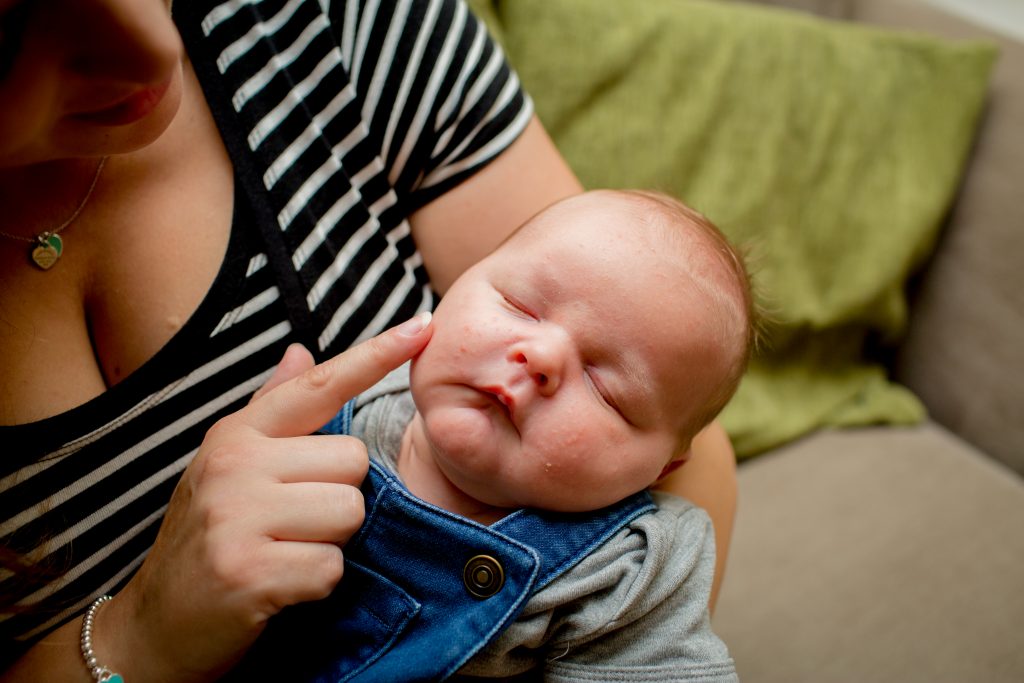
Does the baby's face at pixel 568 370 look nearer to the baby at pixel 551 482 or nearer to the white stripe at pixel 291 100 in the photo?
the baby at pixel 551 482

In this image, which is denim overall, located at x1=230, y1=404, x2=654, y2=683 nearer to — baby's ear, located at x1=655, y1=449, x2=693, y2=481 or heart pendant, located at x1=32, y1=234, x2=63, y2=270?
baby's ear, located at x1=655, y1=449, x2=693, y2=481

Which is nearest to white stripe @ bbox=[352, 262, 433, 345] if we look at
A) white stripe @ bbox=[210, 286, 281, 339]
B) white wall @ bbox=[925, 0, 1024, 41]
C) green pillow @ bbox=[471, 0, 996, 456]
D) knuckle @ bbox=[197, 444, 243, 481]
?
white stripe @ bbox=[210, 286, 281, 339]

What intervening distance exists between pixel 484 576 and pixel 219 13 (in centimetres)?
61

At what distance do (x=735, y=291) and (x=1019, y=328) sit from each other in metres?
0.93

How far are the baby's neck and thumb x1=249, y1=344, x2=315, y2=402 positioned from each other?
0.43 feet

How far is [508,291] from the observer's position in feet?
2.78

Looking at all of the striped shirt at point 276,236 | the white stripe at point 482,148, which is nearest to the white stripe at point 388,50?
the striped shirt at point 276,236

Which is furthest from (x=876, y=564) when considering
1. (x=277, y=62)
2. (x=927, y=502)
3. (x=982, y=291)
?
(x=277, y=62)

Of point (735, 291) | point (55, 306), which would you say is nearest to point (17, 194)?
point (55, 306)

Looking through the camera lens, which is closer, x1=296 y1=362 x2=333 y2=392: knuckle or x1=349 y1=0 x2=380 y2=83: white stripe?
x1=296 y1=362 x2=333 y2=392: knuckle

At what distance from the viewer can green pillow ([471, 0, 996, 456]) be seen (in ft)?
4.43

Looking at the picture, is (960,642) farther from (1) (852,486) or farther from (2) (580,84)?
(2) (580,84)

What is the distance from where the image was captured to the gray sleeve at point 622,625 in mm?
792

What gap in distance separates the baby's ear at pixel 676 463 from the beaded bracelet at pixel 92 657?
567 millimetres
